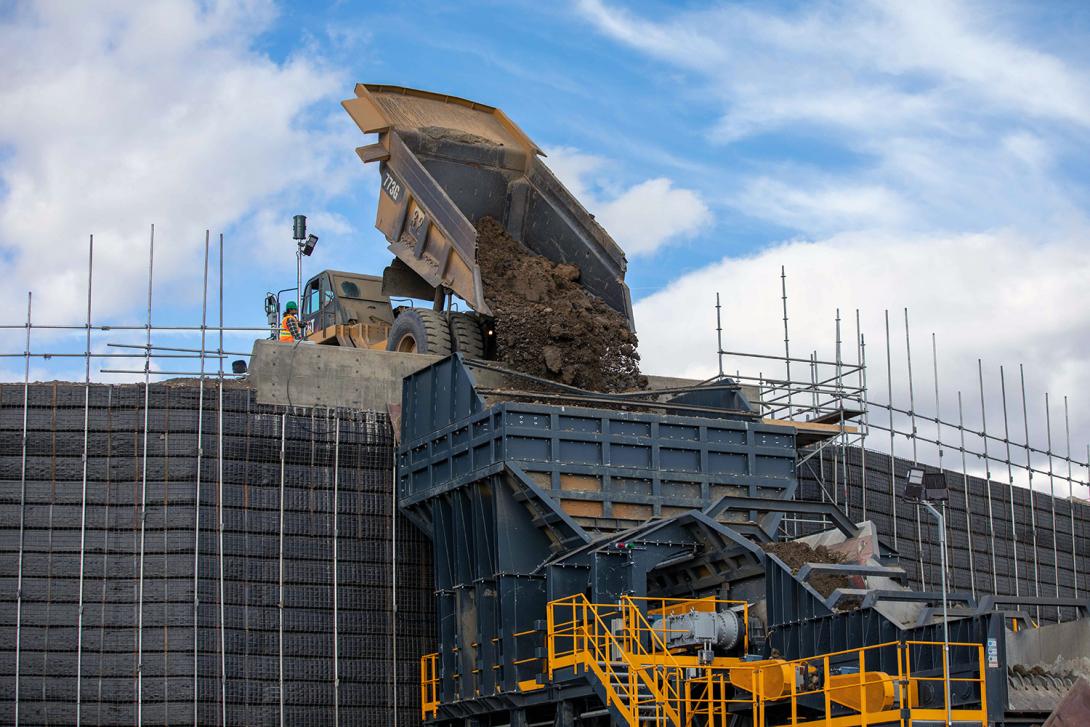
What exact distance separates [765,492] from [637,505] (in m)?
1.96

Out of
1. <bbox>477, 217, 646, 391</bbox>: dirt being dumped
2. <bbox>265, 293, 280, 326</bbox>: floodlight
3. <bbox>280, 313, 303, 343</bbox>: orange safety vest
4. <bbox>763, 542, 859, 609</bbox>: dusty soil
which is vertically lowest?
<bbox>763, 542, 859, 609</bbox>: dusty soil

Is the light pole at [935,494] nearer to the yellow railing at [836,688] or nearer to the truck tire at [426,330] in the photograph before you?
the yellow railing at [836,688]

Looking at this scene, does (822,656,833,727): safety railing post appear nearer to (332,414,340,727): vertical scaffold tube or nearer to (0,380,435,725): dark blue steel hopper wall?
(0,380,435,725): dark blue steel hopper wall

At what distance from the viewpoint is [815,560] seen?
54.4ft

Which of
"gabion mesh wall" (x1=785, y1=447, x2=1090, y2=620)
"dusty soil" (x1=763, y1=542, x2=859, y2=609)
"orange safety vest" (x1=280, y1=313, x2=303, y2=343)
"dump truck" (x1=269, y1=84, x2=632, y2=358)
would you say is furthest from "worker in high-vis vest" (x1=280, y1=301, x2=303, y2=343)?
"dusty soil" (x1=763, y1=542, x2=859, y2=609)

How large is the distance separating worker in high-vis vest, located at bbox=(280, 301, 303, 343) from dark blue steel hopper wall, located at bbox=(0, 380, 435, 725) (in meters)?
4.05

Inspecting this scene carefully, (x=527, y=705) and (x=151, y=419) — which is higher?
(x=151, y=419)

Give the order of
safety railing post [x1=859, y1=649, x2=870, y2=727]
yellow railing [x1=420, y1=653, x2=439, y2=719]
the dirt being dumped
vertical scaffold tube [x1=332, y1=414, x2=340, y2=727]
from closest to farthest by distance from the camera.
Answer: safety railing post [x1=859, y1=649, x2=870, y2=727], yellow railing [x1=420, y1=653, x2=439, y2=719], vertical scaffold tube [x1=332, y1=414, x2=340, y2=727], the dirt being dumped

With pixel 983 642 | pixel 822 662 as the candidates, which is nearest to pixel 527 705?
pixel 822 662

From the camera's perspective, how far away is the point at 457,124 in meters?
22.7

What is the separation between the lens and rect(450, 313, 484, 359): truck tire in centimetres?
2205

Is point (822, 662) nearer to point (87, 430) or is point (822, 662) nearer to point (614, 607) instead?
point (614, 607)

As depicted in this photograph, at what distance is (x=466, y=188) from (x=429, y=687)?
7005 millimetres

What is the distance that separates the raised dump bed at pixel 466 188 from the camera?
22047mm
